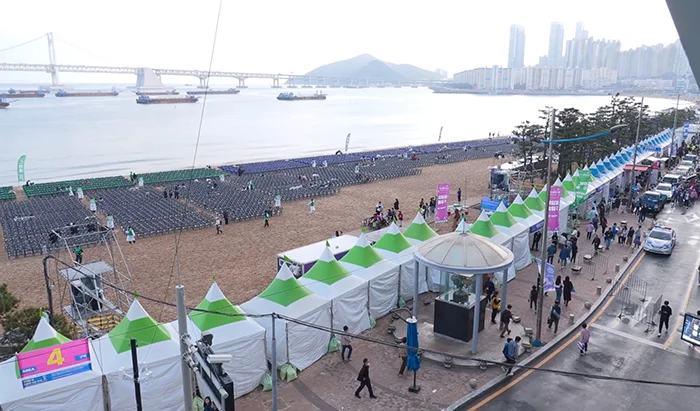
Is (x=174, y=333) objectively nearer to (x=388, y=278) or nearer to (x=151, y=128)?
(x=388, y=278)

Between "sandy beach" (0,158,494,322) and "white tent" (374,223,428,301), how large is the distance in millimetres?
5063

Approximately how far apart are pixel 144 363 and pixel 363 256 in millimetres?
Result: 7515

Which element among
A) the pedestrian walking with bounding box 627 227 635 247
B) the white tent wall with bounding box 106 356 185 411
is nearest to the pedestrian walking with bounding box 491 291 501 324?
the white tent wall with bounding box 106 356 185 411

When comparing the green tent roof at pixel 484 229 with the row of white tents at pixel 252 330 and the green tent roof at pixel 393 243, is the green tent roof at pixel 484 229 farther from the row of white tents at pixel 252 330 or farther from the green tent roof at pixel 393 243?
the green tent roof at pixel 393 243

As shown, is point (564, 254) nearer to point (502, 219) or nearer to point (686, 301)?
point (502, 219)

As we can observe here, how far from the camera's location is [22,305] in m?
17.3

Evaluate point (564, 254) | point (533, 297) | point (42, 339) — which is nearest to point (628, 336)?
point (533, 297)

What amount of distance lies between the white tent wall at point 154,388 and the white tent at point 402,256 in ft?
26.3

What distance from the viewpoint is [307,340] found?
12.8 m

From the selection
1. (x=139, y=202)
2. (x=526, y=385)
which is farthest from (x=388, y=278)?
(x=139, y=202)

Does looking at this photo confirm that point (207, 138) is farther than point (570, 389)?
Yes

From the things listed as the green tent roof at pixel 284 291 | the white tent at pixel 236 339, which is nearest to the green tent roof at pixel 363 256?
the green tent roof at pixel 284 291

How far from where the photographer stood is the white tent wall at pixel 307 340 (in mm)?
12422

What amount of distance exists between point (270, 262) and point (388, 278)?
769cm
